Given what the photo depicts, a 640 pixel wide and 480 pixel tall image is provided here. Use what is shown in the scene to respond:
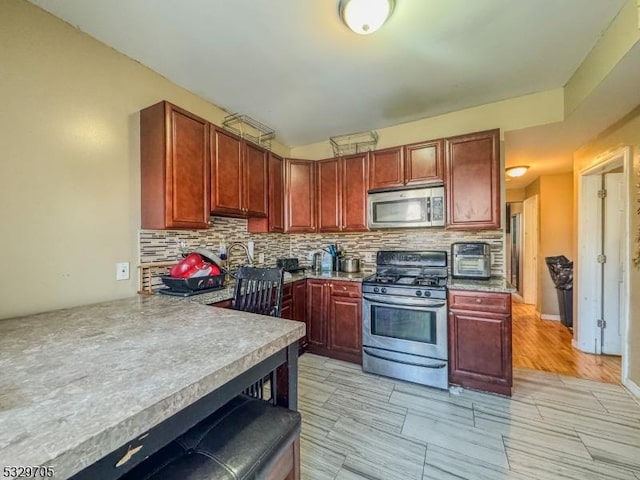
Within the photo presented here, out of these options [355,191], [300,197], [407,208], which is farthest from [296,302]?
[407,208]

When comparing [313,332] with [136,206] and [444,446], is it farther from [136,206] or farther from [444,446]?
[136,206]

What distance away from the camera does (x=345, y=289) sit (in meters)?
2.77

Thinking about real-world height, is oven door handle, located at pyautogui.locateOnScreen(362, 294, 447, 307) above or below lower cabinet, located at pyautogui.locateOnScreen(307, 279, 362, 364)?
above

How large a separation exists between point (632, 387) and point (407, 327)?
181 cm

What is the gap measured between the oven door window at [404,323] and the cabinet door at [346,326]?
20 cm

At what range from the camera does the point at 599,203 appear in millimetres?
3033

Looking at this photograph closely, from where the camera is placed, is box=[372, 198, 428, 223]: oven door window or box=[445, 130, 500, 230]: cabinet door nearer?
box=[445, 130, 500, 230]: cabinet door

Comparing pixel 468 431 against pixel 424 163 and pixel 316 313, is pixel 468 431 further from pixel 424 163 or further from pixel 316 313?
pixel 424 163

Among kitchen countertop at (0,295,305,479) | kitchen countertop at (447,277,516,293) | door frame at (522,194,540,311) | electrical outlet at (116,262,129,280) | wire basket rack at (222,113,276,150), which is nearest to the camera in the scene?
kitchen countertop at (0,295,305,479)

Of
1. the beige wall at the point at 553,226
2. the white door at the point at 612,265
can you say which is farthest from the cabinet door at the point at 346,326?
the beige wall at the point at 553,226

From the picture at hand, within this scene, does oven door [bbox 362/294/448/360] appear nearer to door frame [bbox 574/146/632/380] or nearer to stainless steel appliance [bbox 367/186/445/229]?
stainless steel appliance [bbox 367/186/445/229]

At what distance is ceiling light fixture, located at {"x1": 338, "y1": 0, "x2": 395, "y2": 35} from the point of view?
145 cm

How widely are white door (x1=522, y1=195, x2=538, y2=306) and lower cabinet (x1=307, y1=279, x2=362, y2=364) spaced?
391cm

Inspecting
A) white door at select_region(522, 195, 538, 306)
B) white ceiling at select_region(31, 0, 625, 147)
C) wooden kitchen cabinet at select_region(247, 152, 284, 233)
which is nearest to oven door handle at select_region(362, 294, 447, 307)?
wooden kitchen cabinet at select_region(247, 152, 284, 233)
